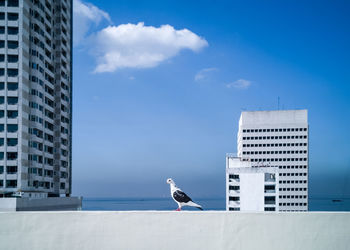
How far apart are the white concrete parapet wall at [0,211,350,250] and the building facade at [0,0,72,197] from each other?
28.3m

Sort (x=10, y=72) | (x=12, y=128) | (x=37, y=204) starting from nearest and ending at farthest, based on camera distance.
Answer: (x=37, y=204), (x=12, y=128), (x=10, y=72)

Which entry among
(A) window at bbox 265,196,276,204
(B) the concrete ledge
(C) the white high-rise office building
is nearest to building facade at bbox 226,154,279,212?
(A) window at bbox 265,196,276,204

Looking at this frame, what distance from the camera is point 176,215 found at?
4.90 meters

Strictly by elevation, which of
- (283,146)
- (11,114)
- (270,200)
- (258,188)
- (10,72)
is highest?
(10,72)

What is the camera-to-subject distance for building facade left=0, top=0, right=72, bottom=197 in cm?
3253

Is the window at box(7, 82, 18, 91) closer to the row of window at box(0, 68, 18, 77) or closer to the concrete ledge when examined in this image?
the row of window at box(0, 68, 18, 77)

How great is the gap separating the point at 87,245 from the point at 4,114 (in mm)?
31426

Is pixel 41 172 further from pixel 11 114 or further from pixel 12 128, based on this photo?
pixel 11 114

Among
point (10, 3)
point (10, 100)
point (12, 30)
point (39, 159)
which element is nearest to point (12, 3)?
point (10, 3)

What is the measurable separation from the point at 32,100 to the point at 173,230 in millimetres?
33584

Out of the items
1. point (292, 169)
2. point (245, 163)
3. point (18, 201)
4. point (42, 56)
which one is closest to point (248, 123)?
point (292, 169)

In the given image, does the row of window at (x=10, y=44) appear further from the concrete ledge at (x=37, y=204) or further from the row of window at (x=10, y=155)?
the concrete ledge at (x=37, y=204)

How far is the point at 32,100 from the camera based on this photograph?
35.1 m

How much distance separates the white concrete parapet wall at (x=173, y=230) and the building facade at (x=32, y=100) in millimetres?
28297
